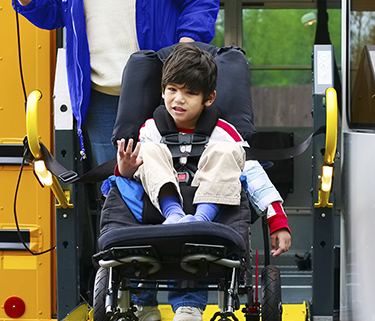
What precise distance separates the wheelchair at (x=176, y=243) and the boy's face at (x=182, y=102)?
224mm

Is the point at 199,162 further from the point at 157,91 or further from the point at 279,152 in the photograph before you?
the point at 157,91

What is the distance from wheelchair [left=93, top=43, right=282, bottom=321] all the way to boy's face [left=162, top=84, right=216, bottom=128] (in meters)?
0.22

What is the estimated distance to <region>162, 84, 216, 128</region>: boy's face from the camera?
101 inches

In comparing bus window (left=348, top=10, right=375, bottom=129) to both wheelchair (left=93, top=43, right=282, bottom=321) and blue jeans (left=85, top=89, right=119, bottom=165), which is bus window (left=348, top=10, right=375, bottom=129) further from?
blue jeans (left=85, top=89, right=119, bottom=165)

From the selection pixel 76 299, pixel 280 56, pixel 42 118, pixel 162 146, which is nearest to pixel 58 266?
pixel 76 299

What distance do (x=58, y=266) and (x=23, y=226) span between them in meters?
0.43

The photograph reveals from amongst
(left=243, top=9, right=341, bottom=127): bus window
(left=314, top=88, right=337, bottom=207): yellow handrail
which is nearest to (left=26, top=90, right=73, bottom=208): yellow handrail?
(left=314, top=88, right=337, bottom=207): yellow handrail

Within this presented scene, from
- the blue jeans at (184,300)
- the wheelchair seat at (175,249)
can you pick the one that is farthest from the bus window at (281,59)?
the wheelchair seat at (175,249)

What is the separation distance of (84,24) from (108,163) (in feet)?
2.29

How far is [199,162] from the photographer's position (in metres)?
2.48

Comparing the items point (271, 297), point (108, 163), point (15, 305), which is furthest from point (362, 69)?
point (15, 305)

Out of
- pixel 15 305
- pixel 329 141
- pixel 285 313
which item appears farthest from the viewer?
pixel 15 305

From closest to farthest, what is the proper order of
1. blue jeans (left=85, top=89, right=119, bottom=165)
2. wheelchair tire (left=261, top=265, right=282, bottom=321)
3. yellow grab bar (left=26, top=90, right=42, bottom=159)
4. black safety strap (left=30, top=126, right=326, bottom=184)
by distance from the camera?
1. wheelchair tire (left=261, top=265, right=282, bottom=321)
2. yellow grab bar (left=26, top=90, right=42, bottom=159)
3. black safety strap (left=30, top=126, right=326, bottom=184)
4. blue jeans (left=85, top=89, right=119, bottom=165)

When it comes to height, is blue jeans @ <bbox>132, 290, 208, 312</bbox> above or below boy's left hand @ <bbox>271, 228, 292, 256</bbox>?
below
